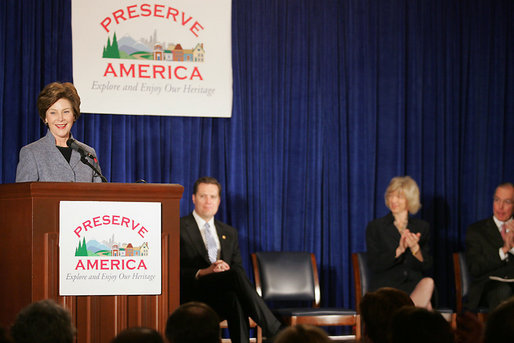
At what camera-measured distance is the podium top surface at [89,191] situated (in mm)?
3010

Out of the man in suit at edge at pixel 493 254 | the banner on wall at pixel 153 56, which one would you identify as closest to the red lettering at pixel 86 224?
the banner on wall at pixel 153 56

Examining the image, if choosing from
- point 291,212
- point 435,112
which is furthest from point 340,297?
point 435,112

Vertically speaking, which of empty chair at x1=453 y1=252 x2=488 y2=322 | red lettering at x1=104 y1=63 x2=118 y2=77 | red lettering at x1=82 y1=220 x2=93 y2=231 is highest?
red lettering at x1=104 y1=63 x2=118 y2=77

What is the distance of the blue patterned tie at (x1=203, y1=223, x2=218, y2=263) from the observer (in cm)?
518

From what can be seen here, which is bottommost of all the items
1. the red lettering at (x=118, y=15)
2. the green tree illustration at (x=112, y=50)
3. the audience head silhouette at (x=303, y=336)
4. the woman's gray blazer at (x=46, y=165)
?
the audience head silhouette at (x=303, y=336)

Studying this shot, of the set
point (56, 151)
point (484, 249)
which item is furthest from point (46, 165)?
point (484, 249)

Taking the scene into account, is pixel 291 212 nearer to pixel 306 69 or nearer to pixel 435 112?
pixel 306 69

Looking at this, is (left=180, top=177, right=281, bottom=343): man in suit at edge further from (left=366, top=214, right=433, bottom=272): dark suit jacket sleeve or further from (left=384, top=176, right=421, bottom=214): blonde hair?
(left=384, top=176, right=421, bottom=214): blonde hair

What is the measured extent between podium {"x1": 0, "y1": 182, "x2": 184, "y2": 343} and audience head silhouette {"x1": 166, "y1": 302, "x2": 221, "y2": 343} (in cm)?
108

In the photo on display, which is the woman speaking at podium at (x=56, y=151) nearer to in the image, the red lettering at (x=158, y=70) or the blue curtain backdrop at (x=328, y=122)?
the blue curtain backdrop at (x=328, y=122)

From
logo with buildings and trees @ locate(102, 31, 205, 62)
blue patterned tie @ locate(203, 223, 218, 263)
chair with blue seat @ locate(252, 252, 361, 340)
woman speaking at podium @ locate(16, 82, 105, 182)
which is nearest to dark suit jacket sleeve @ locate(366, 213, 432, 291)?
chair with blue seat @ locate(252, 252, 361, 340)

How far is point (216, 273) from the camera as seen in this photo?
180 inches

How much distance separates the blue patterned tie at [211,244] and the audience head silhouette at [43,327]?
3.26 meters

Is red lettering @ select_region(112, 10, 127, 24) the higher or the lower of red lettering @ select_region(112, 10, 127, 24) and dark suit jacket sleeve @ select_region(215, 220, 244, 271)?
the higher
